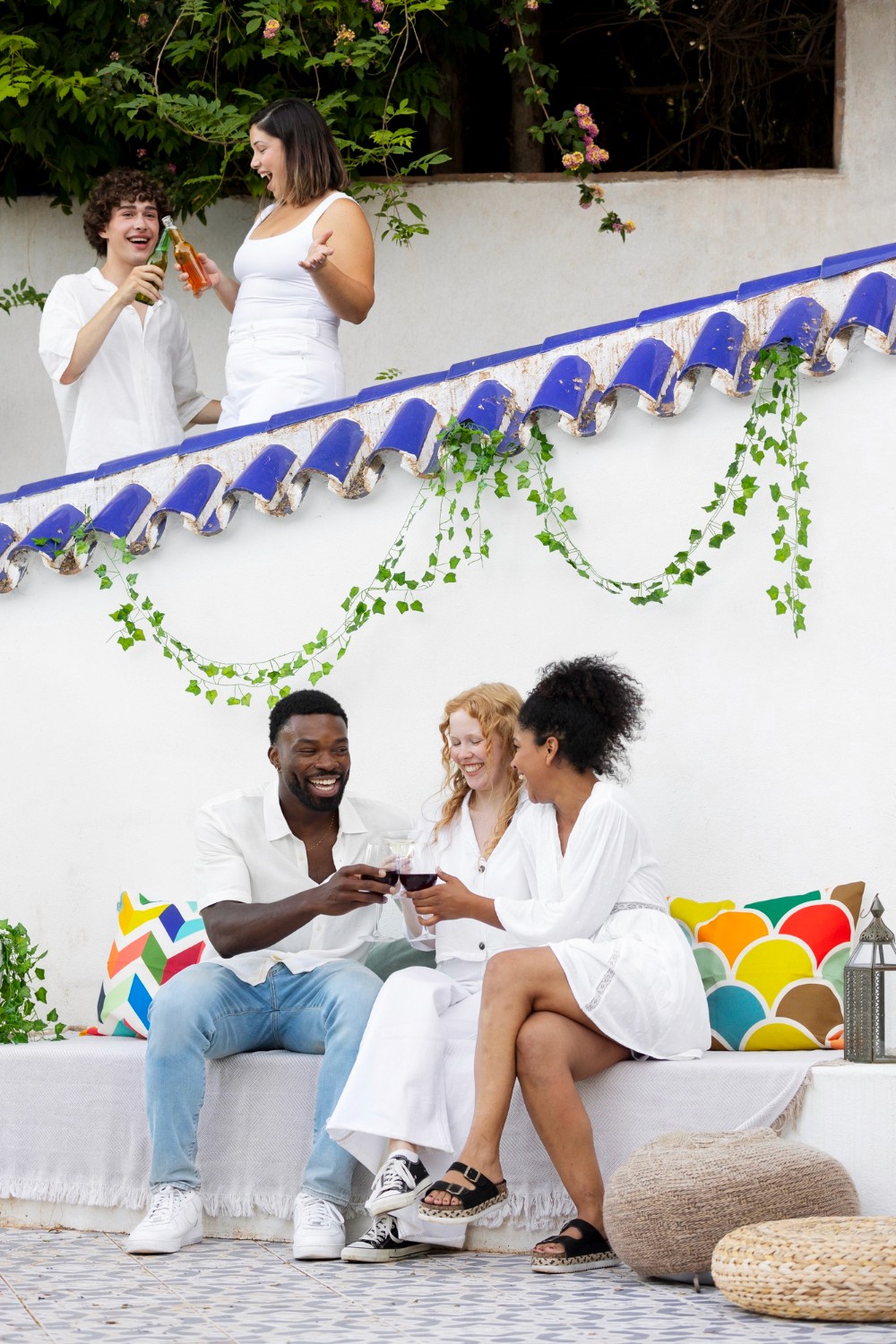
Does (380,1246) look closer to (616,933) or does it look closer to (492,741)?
(616,933)

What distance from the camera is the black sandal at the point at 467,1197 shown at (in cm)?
390

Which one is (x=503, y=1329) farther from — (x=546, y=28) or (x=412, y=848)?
(x=546, y=28)

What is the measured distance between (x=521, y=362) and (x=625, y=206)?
254 cm

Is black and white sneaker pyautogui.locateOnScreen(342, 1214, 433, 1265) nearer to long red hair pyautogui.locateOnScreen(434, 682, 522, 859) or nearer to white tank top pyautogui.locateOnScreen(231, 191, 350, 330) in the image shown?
long red hair pyautogui.locateOnScreen(434, 682, 522, 859)

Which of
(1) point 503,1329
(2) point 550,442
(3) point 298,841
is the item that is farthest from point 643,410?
(1) point 503,1329

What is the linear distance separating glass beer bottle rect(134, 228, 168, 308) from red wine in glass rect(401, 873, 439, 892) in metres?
2.56

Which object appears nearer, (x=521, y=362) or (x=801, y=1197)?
(x=801, y=1197)

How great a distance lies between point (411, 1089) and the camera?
4.18 m

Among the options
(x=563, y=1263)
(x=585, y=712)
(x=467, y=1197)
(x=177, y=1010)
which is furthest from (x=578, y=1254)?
(x=585, y=712)

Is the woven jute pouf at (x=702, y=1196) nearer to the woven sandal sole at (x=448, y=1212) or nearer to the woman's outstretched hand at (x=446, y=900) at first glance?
the woven sandal sole at (x=448, y=1212)

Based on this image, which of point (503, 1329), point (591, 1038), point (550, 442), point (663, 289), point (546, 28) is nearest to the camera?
point (503, 1329)

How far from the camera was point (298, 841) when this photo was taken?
4.87 metres

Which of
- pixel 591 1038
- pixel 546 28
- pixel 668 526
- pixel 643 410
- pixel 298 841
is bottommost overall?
pixel 591 1038

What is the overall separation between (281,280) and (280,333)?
17cm
